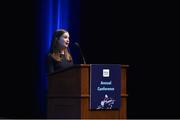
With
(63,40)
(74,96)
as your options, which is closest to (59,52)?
(63,40)

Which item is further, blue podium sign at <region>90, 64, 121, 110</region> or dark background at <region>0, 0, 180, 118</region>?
dark background at <region>0, 0, 180, 118</region>

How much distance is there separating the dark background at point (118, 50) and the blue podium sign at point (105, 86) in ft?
9.20

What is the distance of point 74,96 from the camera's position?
516 cm

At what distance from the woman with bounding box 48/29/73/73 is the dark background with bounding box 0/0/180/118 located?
2098 mm

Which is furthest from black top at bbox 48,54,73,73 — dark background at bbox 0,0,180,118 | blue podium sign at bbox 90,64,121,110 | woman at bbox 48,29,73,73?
dark background at bbox 0,0,180,118

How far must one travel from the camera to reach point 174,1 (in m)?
7.93

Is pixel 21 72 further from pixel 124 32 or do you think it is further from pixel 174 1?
pixel 174 1

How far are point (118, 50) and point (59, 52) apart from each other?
2.38 meters

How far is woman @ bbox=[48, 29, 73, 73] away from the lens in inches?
226

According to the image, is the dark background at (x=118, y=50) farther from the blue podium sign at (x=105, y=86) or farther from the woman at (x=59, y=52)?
the blue podium sign at (x=105, y=86)

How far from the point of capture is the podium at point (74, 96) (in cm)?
510

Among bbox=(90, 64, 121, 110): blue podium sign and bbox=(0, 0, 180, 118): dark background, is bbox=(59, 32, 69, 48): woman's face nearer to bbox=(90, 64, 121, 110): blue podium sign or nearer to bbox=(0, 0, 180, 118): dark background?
bbox=(90, 64, 121, 110): blue podium sign

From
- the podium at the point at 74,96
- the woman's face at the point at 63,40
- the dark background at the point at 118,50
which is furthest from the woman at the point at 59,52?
the dark background at the point at 118,50

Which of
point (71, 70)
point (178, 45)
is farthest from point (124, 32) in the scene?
point (71, 70)
